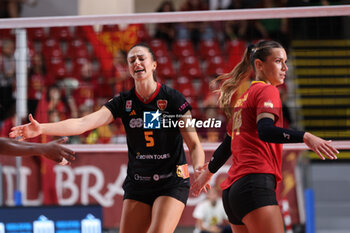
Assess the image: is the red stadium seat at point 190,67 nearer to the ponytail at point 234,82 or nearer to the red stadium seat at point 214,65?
the red stadium seat at point 214,65

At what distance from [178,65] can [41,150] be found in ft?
23.2

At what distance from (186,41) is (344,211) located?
405 centimetres

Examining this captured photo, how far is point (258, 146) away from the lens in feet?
14.2

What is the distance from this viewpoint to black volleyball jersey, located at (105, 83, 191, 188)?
16.1ft

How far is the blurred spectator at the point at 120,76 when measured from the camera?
7.21m

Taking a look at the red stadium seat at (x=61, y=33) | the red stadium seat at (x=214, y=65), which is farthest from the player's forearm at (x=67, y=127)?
the red stadium seat at (x=61, y=33)

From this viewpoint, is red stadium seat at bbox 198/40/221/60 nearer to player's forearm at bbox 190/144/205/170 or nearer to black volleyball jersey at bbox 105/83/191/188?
black volleyball jersey at bbox 105/83/191/188

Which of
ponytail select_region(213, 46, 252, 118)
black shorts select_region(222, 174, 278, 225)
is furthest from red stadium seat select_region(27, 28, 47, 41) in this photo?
black shorts select_region(222, 174, 278, 225)

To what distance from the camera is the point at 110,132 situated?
755 centimetres

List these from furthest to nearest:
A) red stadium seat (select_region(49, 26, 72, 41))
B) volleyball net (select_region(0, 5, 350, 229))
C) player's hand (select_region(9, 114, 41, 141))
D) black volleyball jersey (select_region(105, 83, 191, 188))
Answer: red stadium seat (select_region(49, 26, 72, 41)), volleyball net (select_region(0, 5, 350, 229)), black volleyball jersey (select_region(105, 83, 191, 188)), player's hand (select_region(9, 114, 41, 141))

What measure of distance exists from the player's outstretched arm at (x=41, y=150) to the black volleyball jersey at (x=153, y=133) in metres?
0.86

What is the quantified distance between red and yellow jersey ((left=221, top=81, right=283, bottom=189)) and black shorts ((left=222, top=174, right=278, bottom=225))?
51 millimetres

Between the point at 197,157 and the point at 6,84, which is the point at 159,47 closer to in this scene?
the point at 6,84

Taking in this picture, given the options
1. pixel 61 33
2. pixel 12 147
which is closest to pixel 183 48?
pixel 61 33
